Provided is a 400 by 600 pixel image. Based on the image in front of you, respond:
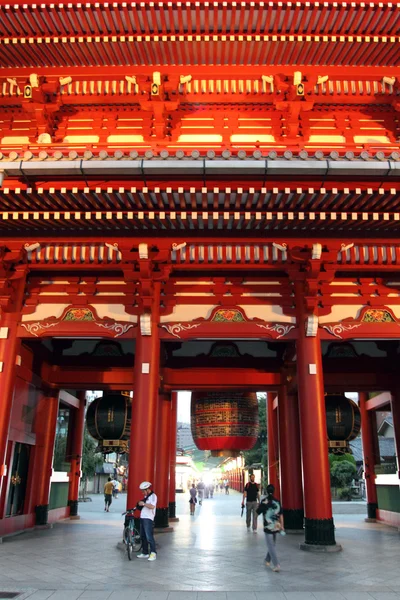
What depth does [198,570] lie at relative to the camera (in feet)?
25.3

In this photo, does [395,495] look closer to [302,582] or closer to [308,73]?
[302,582]

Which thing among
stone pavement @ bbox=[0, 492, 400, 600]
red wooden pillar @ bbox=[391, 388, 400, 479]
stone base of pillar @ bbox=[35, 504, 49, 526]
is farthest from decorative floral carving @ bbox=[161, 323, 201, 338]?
stone base of pillar @ bbox=[35, 504, 49, 526]

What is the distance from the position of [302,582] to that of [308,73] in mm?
11627

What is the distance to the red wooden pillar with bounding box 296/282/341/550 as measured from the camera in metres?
9.36

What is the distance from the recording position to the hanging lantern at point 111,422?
42.8 feet

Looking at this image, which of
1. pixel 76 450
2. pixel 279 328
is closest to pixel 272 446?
pixel 76 450

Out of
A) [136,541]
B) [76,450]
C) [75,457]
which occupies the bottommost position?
[136,541]

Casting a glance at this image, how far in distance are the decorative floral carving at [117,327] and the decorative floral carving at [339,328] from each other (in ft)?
15.1

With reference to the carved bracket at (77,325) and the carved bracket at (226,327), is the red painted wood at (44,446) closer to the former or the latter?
the carved bracket at (77,325)

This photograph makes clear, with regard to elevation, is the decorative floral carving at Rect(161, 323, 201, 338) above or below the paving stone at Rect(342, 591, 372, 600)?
above

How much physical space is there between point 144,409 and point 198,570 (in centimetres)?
325

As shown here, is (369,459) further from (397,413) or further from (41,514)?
(41,514)

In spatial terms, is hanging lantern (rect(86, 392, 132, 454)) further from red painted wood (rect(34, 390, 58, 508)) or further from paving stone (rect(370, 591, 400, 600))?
paving stone (rect(370, 591, 400, 600))

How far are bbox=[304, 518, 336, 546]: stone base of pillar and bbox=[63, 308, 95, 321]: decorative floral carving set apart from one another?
6.53 m
